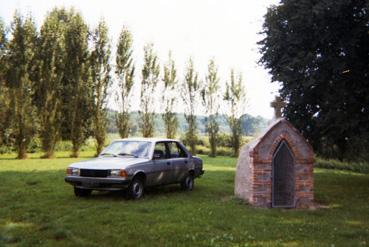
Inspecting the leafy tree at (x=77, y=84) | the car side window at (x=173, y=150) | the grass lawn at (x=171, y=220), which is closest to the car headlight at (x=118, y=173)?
the grass lawn at (x=171, y=220)

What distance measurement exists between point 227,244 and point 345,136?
10246 millimetres

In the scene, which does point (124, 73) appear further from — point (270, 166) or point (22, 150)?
point (270, 166)

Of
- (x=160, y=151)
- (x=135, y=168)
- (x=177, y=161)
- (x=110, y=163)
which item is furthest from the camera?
(x=177, y=161)

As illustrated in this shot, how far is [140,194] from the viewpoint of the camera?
11406 mm

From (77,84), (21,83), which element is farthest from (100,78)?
(21,83)

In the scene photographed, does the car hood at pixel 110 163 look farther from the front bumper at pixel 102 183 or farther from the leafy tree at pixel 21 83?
the leafy tree at pixel 21 83

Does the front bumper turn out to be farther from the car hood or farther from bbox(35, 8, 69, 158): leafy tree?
bbox(35, 8, 69, 158): leafy tree

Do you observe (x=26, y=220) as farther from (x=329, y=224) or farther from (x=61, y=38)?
(x=61, y=38)

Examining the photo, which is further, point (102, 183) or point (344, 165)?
point (344, 165)

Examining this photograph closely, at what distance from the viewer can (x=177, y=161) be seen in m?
13.0

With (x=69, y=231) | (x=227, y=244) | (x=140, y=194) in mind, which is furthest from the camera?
(x=140, y=194)

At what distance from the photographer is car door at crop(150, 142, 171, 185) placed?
1193 centimetres

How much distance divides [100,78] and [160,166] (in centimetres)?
1960

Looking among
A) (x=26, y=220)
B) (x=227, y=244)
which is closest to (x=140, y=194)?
(x=26, y=220)
